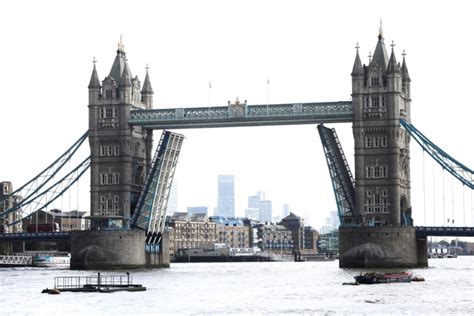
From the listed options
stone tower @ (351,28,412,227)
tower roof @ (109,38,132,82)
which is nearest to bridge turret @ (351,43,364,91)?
stone tower @ (351,28,412,227)

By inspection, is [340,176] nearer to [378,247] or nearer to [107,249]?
[378,247]

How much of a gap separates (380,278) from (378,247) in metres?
34.2

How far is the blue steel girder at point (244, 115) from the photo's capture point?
161250mm

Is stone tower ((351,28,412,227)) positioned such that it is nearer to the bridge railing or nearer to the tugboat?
the bridge railing

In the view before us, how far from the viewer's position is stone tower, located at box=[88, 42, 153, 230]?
563 ft

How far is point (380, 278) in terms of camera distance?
120125mm

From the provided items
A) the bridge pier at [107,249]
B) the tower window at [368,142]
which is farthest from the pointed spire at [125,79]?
the tower window at [368,142]

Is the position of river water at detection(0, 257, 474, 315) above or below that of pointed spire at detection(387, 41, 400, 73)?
below

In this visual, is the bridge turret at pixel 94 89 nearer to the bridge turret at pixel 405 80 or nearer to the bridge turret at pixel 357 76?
the bridge turret at pixel 357 76

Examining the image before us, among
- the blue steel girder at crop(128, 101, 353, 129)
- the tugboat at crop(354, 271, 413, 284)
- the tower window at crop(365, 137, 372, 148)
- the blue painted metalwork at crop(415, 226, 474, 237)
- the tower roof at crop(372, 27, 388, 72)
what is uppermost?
the tower roof at crop(372, 27, 388, 72)

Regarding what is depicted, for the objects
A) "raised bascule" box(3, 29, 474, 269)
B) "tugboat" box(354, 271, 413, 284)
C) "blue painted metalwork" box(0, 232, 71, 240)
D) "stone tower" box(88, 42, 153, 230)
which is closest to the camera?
"tugboat" box(354, 271, 413, 284)

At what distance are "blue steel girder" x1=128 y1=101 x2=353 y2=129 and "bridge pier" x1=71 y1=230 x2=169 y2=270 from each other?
16.0m

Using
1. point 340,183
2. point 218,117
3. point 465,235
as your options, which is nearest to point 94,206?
point 218,117

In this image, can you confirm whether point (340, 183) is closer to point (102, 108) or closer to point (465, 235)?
point (465, 235)
